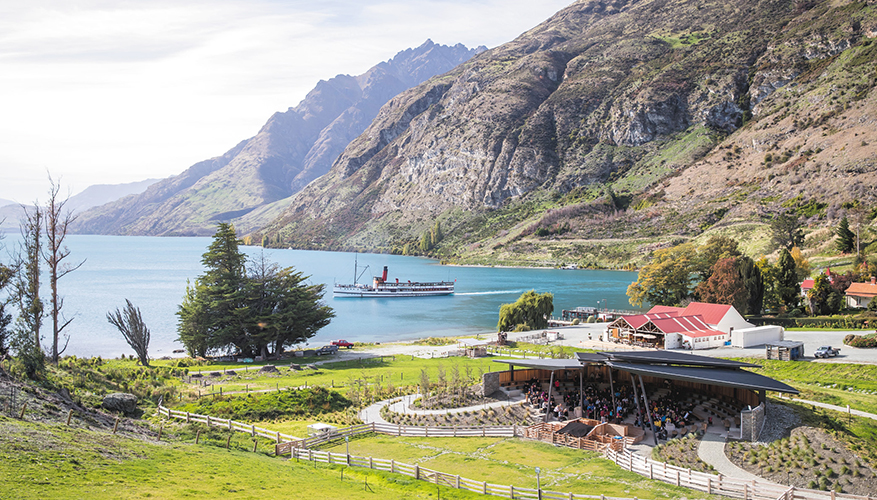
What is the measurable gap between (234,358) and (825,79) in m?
216

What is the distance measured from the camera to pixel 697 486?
22.6 m

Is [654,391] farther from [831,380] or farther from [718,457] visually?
[831,380]

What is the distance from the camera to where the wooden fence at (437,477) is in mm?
21047

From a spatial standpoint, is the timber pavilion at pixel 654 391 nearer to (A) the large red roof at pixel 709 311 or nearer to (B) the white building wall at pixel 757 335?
(B) the white building wall at pixel 757 335

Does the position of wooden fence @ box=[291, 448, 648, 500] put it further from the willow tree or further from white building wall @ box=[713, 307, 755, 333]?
the willow tree

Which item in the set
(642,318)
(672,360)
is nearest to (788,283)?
(642,318)

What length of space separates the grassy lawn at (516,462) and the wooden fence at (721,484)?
19.6 inches

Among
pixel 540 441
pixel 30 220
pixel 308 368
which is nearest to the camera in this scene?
pixel 540 441

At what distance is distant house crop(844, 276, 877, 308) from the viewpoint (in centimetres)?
6700

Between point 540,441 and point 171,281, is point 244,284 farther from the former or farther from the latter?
point 171,281

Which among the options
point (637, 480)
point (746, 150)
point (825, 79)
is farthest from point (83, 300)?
point (825, 79)

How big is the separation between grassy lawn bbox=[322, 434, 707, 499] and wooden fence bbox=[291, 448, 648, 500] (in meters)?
1.54

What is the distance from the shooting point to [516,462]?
87.4 ft

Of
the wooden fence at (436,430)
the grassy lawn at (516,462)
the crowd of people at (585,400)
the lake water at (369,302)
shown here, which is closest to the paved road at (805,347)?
the crowd of people at (585,400)
